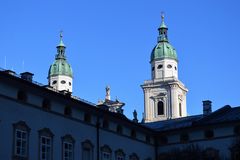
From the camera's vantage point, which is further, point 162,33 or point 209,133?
point 162,33

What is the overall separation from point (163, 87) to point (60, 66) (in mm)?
28379

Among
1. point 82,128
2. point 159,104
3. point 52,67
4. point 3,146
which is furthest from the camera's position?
point 52,67

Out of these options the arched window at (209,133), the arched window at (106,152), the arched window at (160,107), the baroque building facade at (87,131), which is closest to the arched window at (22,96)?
the baroque building facade at (87,131)


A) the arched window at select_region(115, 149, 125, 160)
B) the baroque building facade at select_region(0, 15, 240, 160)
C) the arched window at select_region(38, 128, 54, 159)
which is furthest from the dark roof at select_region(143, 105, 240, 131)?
the arched window at select_region(38, 128, 54, 159)

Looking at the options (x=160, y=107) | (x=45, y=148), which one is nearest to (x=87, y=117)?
(x=45, y=148)

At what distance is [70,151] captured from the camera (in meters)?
60.8

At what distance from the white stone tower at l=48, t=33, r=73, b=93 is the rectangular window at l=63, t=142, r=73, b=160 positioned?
9045 cm

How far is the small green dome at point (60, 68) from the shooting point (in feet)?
498

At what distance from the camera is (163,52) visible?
140375mm

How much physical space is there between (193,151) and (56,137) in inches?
839

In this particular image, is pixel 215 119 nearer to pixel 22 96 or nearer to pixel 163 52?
pixel 22 96

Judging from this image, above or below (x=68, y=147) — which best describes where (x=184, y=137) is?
above

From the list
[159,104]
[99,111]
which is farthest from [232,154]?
Result: [159,104]

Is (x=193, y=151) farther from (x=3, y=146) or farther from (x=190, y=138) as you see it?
(x=3, y=146)
